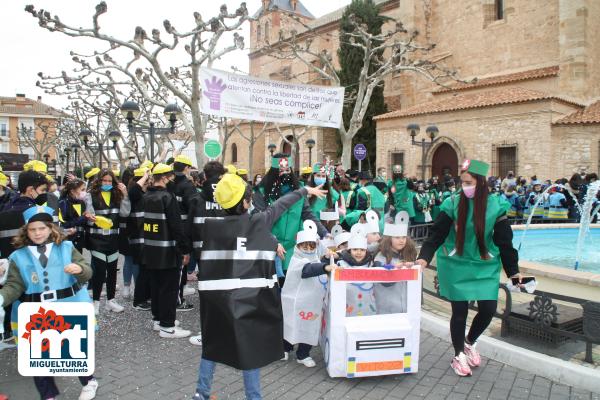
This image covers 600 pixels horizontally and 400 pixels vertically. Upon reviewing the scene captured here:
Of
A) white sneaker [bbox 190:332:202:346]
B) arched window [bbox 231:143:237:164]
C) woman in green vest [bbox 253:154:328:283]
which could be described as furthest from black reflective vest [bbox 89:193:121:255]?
arched window [bbox 231:143:237:164]

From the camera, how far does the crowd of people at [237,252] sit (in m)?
2.99

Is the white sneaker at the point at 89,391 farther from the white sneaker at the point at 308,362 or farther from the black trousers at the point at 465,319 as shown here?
the black trousers at the point at 465,319

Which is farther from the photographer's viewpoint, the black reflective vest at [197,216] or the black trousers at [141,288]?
the black trousers at [141,288]

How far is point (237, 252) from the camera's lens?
2.97m

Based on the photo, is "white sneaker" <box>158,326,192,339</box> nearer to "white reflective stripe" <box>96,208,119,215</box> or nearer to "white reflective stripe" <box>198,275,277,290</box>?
"white reflective stripe" <box>96,208,119,215</box>

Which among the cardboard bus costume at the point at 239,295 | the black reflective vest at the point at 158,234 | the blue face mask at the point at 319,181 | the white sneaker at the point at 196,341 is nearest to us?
the cardboard bus costume at the point at 239,295

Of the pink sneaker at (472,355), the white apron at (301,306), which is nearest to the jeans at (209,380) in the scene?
the white apron at (301,306)

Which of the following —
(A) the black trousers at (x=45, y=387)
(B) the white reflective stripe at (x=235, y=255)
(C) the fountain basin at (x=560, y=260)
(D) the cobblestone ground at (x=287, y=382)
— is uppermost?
(B) the white reflective stripe at (x=235, y=255)

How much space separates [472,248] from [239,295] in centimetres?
212

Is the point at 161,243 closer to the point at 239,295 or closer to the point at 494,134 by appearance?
the point at 239,295

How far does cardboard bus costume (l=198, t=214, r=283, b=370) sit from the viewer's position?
291cm

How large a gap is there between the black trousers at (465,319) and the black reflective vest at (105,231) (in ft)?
13.8

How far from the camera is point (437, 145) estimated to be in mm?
24828

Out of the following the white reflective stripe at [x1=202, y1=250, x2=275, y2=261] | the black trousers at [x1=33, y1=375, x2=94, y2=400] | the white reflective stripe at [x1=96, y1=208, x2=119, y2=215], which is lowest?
the black trousers at [x1=33, y1=375, x2=94, y2=400]
